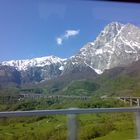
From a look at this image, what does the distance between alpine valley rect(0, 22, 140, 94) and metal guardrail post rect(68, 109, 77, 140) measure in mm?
12565

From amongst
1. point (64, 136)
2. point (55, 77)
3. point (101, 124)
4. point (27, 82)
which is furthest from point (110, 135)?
point (55, 77)

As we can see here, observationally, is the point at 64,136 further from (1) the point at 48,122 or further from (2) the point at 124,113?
(2) the point at 124,113

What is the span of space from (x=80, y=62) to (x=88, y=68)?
1.47m

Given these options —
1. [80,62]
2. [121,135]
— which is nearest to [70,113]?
[121,135]

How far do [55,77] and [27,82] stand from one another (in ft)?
18.3

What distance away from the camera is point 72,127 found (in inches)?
162

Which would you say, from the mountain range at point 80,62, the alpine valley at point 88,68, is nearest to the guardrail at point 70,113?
the mountain range at point 80,62

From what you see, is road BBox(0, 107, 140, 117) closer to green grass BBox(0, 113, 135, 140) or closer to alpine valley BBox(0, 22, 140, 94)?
green grass BBox(0, 113, 135, 140)

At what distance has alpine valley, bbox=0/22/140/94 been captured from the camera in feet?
66.8

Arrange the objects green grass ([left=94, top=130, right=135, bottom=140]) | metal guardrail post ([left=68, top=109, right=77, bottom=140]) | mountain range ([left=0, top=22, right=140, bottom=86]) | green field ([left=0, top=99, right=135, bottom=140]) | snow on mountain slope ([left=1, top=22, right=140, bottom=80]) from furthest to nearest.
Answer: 1. snow on mountain slope ([left=1, top=22, right=140, bottom=80])
2. mountain range ([left=0, top=22, right=140, bottom=86])
3. green grass ([left=94, top=130, right=135, bottom=140])
4. metal guardrail post ([left=68, top=109, right=77, bottom=140])
5. green field ([left=0, top=99, right=135, bottom=140])

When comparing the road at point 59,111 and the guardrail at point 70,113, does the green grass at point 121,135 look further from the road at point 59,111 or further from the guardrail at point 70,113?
the road at point 59,111

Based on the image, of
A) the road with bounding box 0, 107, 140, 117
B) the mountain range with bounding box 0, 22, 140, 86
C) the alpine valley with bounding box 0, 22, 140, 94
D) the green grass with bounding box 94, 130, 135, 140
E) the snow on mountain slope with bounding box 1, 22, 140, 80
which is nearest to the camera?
the road with bounding box 0, 107, 140, 117

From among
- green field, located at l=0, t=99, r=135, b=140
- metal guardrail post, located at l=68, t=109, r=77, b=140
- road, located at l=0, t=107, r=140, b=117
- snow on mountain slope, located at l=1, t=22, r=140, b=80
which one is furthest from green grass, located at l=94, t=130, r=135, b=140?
snow on mountain slope, located at l=1, t=22, r=140, b=80

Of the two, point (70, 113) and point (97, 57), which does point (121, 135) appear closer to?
point (70, 113)
